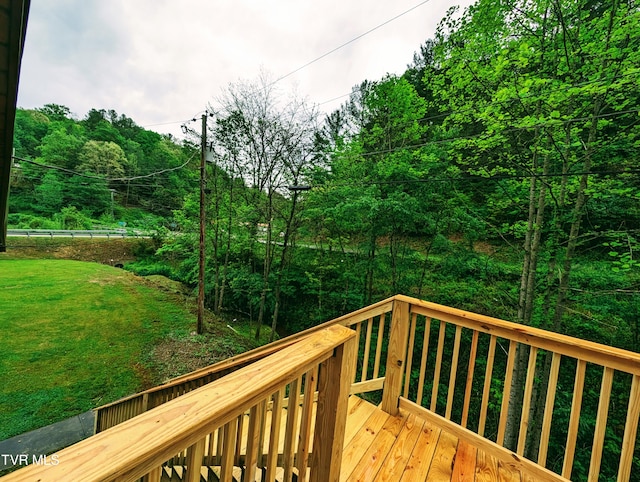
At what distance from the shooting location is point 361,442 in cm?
168

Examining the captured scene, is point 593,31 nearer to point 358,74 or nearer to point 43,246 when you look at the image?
point 358,74

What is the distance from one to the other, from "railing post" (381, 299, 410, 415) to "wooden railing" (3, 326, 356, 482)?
912 mm

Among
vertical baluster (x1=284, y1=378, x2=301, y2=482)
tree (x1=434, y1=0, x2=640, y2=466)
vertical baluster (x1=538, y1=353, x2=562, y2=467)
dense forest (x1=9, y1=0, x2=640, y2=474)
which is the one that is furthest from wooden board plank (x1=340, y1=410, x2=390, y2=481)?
tree (x1=434, y1=0, x2=640, y2=466)

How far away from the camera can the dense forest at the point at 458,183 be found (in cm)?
342

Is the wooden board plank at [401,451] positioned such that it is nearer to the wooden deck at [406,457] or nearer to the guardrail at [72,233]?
the wooden deck at [406,457]

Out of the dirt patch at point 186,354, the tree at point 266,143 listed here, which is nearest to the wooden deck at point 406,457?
the dirt patch at point 186,354

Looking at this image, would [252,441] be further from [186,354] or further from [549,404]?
[186,354]

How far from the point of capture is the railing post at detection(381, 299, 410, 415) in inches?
74.4

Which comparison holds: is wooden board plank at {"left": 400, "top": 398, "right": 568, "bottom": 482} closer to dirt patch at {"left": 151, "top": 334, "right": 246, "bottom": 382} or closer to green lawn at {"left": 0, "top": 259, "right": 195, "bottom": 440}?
dirt patch at {"left": 151, "top": 334, "right": 246, "bottom": 382}

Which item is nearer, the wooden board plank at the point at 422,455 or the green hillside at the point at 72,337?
the wooden board plank at the point at 422,455

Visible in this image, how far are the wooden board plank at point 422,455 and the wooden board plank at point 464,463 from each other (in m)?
0.13

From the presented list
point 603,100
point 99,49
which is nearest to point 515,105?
point 603,100

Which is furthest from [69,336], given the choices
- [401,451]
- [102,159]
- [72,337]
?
[102,159]

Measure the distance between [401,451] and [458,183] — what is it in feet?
18.4
